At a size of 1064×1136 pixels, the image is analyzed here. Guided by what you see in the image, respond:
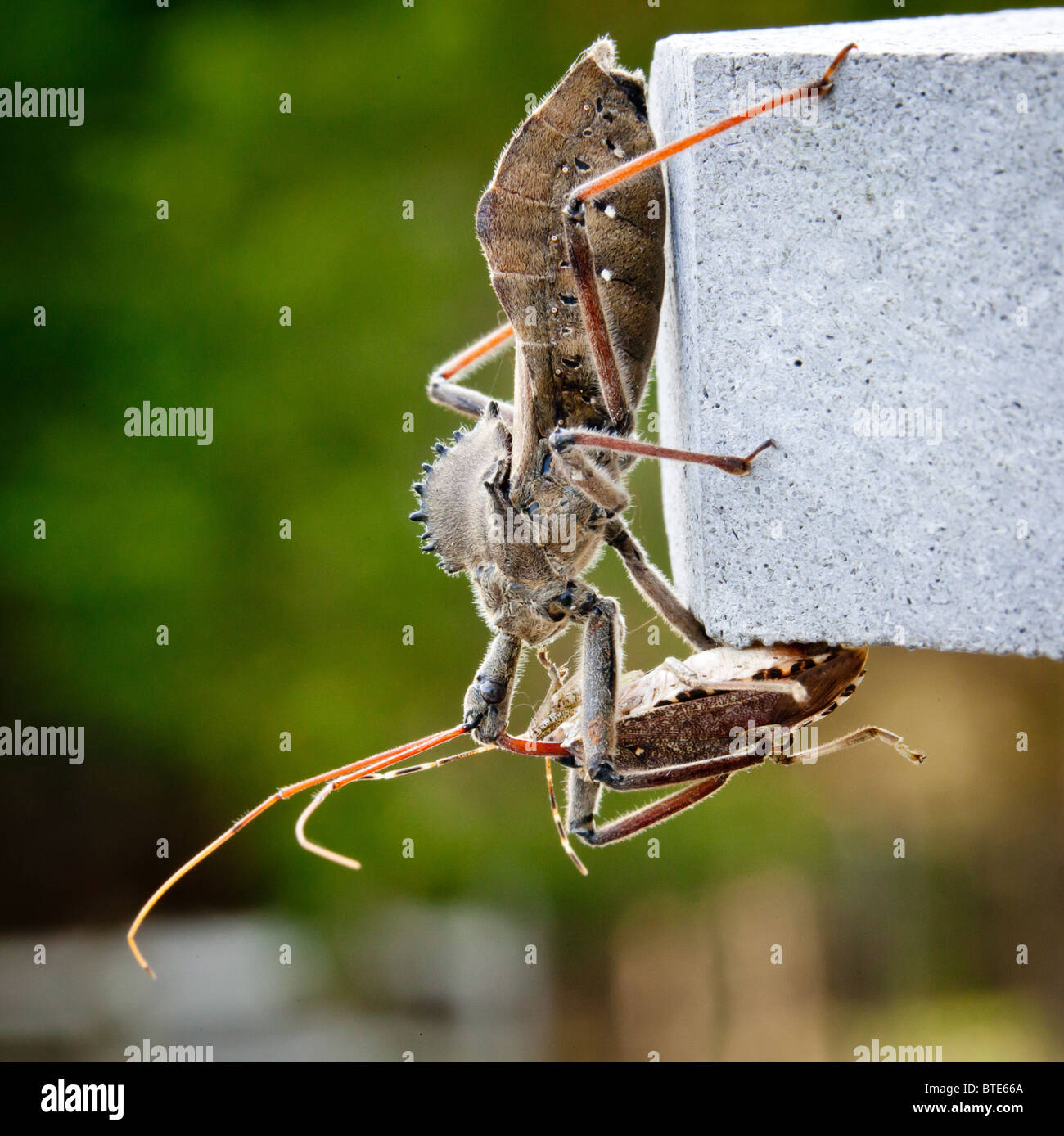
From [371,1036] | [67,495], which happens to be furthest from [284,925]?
[67,495]

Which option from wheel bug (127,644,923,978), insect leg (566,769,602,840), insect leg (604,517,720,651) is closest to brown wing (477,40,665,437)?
insect leg (604,517,720,651)

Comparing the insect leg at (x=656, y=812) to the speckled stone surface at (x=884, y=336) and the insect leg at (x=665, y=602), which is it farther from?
the speckled stone surface at (x=884, y=336)

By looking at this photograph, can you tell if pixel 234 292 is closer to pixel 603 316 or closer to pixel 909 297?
pixel 603 316

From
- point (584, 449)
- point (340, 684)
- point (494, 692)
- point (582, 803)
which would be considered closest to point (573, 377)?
point (584, 449)

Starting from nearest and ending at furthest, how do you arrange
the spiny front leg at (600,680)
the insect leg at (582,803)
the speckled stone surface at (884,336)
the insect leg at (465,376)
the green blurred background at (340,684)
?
the speckled stone surface at (884,336)
the spiny front leg at (600,680)
the insect leg at (582,803)
the insect leg at (465,376)
the green blurred background at (340,684)

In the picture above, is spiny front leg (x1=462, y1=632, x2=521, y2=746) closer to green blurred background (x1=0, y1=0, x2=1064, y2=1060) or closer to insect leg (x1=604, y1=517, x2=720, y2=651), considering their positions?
insect leg (x1=604, y1=517, x2=720, y2=651)

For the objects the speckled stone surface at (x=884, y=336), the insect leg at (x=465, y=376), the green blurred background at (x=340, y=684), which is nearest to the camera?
the speckled stone surface at (x=884, y=336)

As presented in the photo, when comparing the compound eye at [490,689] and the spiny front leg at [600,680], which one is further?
the compound eye at [490,689]

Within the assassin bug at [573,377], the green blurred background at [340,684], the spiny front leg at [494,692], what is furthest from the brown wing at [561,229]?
the green blurred background at [340,684]
